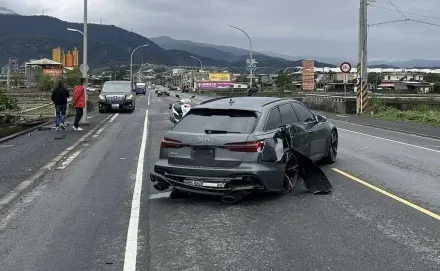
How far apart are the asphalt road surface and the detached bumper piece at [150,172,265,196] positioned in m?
0.22

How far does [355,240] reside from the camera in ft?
19.2

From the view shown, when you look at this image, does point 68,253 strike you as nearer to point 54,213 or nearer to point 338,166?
Answer: point 54,213

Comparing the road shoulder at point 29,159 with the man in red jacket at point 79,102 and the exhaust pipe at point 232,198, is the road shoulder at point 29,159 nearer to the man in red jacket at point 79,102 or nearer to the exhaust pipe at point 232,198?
the man in red jacket at point 79,102

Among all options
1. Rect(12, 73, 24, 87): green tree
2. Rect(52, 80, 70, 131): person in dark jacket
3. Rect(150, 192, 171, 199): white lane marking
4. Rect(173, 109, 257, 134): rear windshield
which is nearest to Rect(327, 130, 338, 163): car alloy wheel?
Rect(173, 109, 257, 134): rear windshield

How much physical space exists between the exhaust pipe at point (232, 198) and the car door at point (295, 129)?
1.64m

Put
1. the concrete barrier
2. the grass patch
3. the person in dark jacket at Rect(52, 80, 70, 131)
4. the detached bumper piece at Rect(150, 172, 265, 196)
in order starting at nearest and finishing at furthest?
the detached bumper piece at Rect(150, 172, 265, 196), the person in dark jacket at Rect(52, 80, 70, 131), the grass patch, the concrete barrier

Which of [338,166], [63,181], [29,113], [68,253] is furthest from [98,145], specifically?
[29,113]

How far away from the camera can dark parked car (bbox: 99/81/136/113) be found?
1192 inches

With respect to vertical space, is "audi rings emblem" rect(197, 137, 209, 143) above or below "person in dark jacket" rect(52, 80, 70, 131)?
below

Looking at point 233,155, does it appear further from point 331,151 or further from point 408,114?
point 408,114

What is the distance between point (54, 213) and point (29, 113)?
22778 mm

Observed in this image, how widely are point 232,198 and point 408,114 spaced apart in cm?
2286

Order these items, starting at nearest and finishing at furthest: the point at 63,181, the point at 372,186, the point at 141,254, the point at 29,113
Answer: the point at 141,254 < the point at 372,186 < the point at 63,181 < the point at 29,113

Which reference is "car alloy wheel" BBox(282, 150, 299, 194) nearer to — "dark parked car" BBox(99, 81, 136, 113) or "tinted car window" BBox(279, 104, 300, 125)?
"tinted car window" BBox(279, 104, 300, 125)
